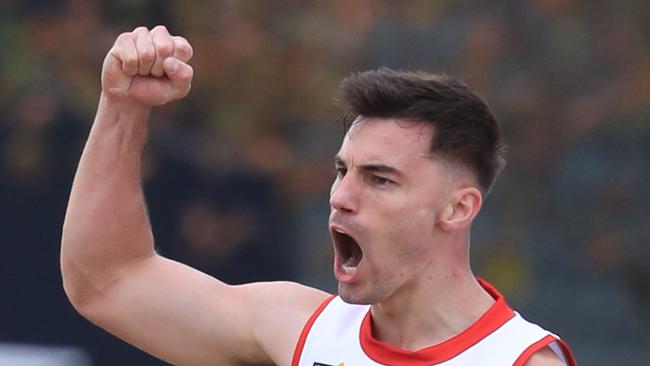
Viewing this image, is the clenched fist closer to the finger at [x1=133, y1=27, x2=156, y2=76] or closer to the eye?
the finger at [x1=133, y1=27, x2=156, y2=76]

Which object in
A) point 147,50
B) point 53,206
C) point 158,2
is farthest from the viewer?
point 158,2

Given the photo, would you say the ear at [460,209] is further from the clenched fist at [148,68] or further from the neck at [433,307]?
the clenched fist at [148,68]

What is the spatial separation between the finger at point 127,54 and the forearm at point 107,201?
0.18 meters

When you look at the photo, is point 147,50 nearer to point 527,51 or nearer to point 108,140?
point 108,140

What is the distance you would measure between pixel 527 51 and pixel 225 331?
4640 millimetres

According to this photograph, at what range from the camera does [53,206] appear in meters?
7.48

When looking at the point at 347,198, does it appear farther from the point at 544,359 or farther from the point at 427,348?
the point at 544,359

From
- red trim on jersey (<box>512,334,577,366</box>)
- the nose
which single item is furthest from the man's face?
red trim on jersey (<box>512,334,577,366</box>)

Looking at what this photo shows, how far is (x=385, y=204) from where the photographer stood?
3838 millimetres

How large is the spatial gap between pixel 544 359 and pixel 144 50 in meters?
1.29

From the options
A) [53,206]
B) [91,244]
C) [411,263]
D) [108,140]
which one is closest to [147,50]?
[108,140]

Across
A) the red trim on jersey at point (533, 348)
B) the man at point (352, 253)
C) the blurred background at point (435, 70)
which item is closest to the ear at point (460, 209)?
the man at point (352, 253)

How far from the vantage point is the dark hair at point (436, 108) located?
3.91 meters

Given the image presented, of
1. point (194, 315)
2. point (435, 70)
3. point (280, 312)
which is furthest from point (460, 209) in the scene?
point (435, 70)
